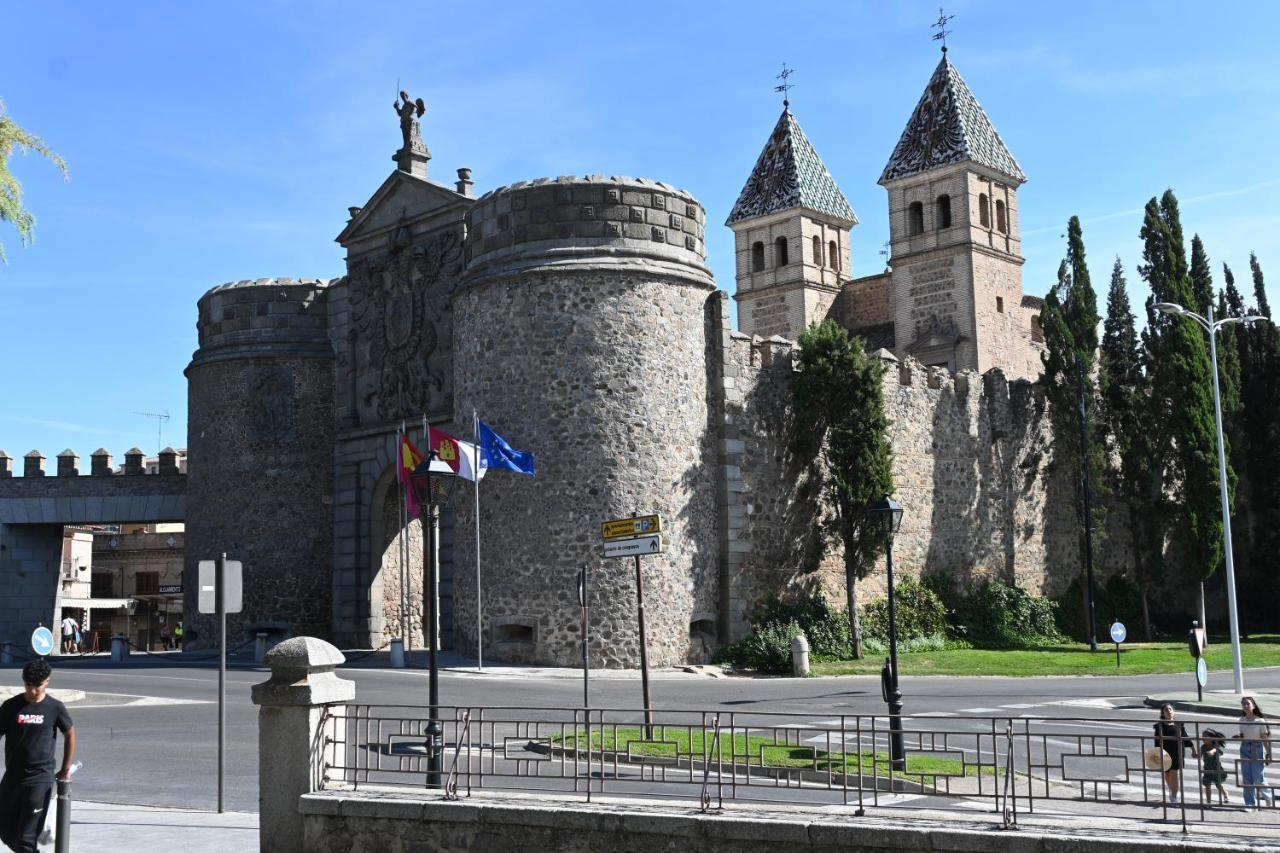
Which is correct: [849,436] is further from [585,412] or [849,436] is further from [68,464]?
[68,464]

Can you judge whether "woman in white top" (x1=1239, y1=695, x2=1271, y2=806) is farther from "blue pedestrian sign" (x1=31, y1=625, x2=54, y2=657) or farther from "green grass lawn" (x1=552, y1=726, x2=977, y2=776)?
"blue pedestrian sign" (x1=31, y1=625, x2=54, y2=657)

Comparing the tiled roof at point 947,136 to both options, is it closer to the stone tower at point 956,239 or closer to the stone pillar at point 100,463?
the stone tower at point 956,239

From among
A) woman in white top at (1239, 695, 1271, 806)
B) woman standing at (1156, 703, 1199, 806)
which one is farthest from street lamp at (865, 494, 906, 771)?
woman in white top at (1239, 695, 1271, 806)

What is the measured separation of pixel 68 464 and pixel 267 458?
8.86 m

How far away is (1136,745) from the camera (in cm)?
1725

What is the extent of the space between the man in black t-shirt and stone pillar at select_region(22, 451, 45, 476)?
3512 cm

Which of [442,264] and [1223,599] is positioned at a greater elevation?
[442,264]

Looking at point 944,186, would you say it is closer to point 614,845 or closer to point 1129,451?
point 1129,451

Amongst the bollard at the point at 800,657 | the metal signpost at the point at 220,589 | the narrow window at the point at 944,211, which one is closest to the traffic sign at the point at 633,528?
the metal signpost at the point at 220,589

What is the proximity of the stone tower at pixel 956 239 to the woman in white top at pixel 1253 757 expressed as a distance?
45.0m

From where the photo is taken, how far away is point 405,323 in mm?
34031

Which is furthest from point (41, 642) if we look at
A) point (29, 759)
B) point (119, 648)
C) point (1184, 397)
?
point (1184, 397)

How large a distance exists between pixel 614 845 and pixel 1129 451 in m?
33.3

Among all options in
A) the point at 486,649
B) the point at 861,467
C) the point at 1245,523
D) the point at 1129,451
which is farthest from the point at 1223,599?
Answer: the point at 486,649
